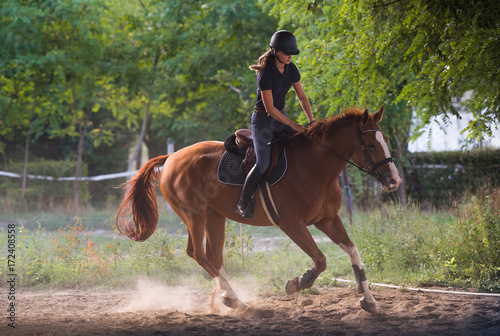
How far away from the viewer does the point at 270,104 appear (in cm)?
583

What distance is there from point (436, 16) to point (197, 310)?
15.1 ft

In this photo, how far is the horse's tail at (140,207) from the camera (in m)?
7.14

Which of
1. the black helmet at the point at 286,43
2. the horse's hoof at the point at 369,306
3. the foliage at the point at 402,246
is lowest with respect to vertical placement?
the horse's hoof at the point at 369,306

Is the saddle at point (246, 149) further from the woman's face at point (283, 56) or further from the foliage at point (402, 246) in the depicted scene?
the foliage at point (402, 246)

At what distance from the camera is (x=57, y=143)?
20.1m

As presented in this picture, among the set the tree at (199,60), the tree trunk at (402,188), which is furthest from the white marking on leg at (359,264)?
the tree at (199,60)

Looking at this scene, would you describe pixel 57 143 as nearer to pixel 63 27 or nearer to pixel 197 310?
pixel 63 27

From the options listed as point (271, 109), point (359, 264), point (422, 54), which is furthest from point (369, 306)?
point (422, 54)

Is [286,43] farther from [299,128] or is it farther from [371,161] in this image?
[371,161]

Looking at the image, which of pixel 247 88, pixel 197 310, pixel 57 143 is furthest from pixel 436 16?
pixel 57 143

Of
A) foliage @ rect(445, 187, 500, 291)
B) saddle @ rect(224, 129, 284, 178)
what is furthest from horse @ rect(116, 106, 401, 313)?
foliage @ rect(445, 187, 500, 291)

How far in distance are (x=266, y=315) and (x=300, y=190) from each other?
4.50 feet

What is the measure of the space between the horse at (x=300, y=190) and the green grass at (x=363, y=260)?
148 centimetres

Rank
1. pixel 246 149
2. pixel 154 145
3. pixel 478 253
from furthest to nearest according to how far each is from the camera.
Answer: pixel 154 145 → pixel 478 253 → pixel 246 149
